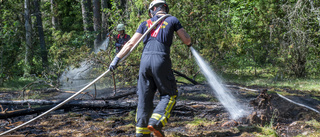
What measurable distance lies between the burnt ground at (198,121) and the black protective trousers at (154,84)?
58 centimetres

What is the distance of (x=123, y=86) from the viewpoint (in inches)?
358

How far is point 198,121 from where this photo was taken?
16.0 ft

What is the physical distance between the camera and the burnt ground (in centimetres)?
429

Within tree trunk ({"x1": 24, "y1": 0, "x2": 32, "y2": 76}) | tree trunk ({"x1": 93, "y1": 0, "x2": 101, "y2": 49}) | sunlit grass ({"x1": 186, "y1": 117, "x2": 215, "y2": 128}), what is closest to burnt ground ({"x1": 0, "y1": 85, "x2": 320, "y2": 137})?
sunlit grass ({"x1": 186, "y1": 117, "x2": 215, "y2": 128})

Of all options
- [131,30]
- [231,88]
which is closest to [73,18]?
[131,30]

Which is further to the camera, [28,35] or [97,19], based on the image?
[28,35]

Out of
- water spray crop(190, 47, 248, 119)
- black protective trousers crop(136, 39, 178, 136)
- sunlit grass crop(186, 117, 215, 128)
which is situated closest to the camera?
black protective trousers crop(136, 39, 178, 136)

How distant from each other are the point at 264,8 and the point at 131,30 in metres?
5.33

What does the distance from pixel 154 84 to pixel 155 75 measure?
0.23 metres

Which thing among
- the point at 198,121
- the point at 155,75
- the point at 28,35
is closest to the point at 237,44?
the point at 198,121

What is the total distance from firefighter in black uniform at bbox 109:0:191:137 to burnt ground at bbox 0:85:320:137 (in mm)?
586

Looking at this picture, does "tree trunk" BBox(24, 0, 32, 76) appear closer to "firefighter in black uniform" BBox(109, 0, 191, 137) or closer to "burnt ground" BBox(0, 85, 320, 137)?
"burnt ground" BBox(0, 85, 320, 137)

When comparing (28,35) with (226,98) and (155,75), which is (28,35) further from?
(155,75)

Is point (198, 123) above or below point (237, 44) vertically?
below
